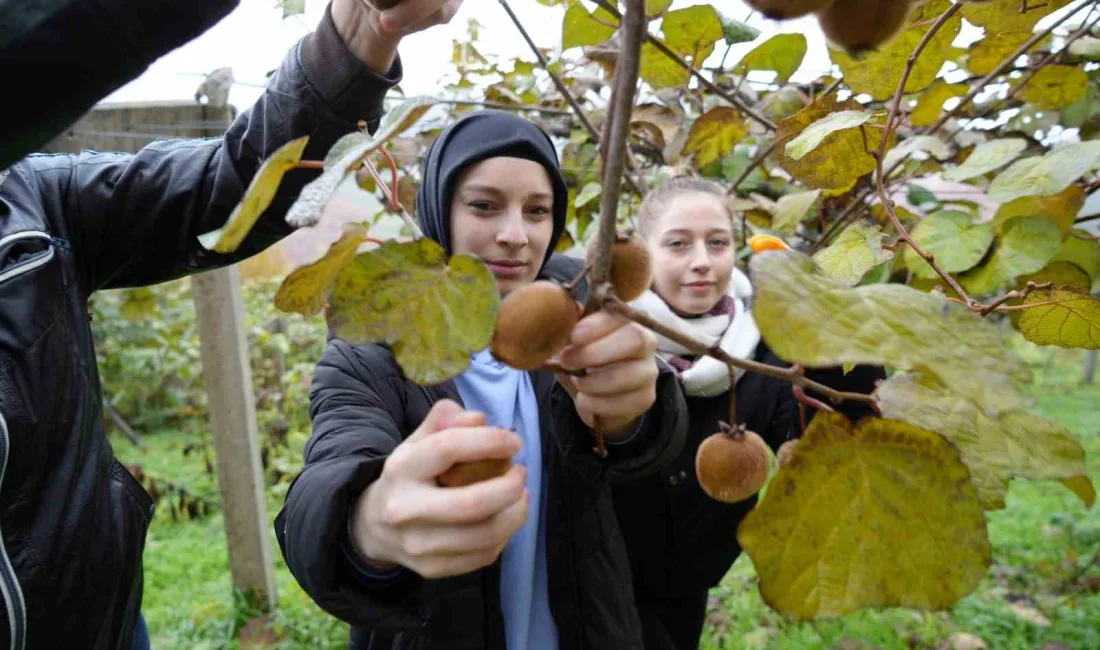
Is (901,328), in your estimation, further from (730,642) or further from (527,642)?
(730,642)

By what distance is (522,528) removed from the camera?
3.05ft

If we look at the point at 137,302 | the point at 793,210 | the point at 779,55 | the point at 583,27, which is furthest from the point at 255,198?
the point at 137,302

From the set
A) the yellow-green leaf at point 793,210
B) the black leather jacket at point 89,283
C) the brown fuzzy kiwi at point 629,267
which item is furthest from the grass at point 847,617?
the brown fuzzy kiwi at point 629,267

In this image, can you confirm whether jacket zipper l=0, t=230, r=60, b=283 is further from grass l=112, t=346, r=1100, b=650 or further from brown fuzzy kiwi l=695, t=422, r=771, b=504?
grass l=112, t=346, r=1100, b=650

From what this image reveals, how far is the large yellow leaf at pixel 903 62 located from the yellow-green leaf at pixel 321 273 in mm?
506

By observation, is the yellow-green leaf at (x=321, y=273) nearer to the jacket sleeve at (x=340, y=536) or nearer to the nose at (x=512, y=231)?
the jacket sleeve at (x=340, y=536)

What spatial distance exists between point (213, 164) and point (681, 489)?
35.5 inches

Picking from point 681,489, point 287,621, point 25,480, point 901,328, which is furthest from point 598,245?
point 287,621

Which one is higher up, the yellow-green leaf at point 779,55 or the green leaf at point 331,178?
the yellow-green leaf at point 779,55

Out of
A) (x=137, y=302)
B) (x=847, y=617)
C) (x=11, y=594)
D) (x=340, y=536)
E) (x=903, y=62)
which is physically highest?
(x=903, y=62)

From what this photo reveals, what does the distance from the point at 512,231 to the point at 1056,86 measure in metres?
0.89

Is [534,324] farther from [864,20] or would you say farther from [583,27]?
[583,27]

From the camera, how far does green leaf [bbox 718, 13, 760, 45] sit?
95 cm

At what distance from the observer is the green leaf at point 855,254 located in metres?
0.57
